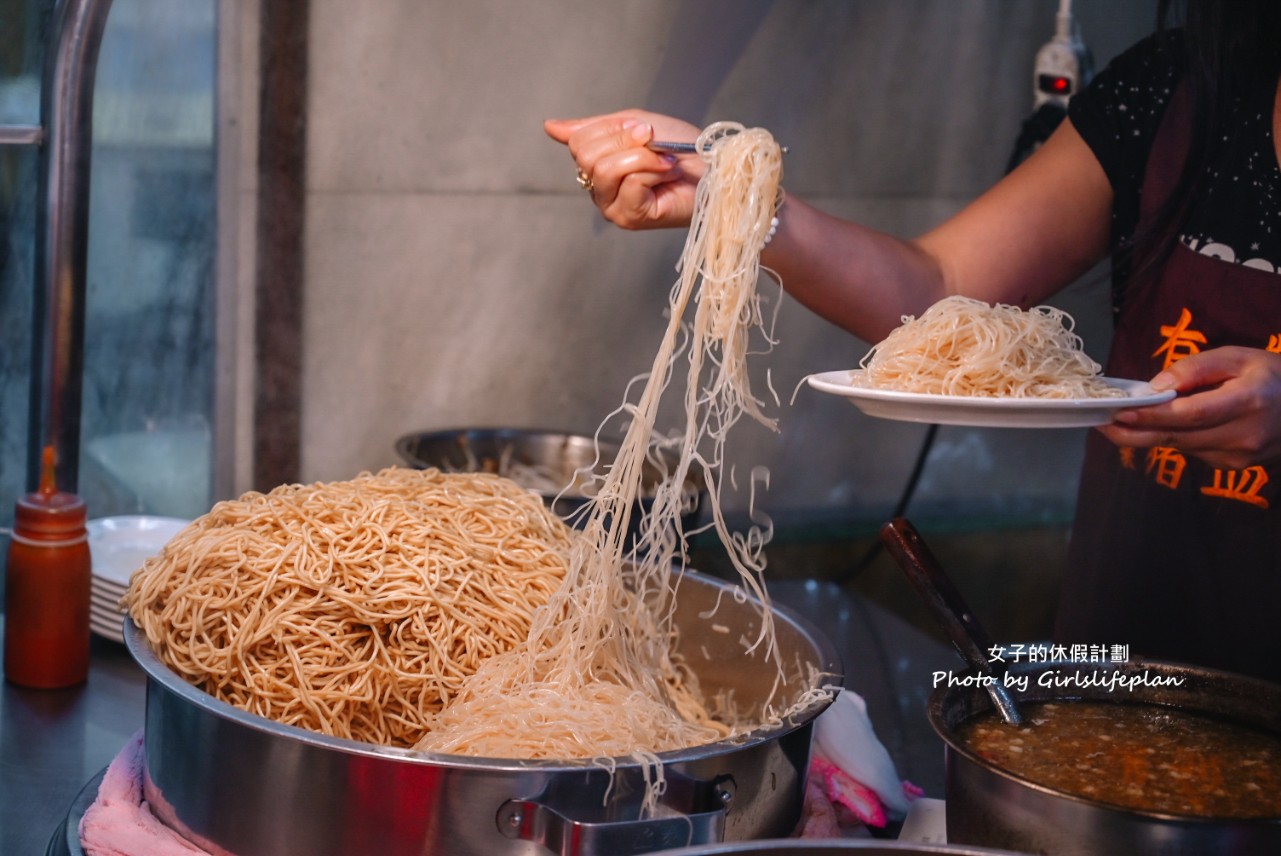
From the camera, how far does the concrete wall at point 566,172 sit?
2.94 m

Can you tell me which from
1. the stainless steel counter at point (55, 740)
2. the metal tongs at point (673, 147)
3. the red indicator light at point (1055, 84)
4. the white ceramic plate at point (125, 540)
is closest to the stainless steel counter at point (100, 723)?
the stainless steel counter at point (55, 740)

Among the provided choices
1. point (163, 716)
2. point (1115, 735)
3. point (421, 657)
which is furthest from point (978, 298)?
point (163, 716)

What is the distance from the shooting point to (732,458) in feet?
11.3

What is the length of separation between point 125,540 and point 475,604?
1.02m

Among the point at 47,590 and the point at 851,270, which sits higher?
the point at 851,270

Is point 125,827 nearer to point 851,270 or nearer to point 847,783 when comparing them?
point 847,783

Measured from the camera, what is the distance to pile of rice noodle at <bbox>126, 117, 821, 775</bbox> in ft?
4.52

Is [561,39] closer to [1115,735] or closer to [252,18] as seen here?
[252,18]

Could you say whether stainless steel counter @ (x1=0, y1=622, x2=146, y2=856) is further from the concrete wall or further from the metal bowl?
the concrete wall

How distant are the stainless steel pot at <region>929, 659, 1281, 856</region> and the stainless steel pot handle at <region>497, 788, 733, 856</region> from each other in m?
0.24

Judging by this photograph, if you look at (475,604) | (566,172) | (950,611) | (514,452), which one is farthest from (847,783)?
(566,172)

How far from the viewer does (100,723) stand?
167 centimetres

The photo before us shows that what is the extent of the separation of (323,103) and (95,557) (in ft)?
4.16

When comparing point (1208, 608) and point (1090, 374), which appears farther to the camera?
point (1208, 608)
